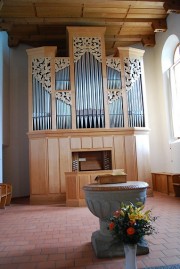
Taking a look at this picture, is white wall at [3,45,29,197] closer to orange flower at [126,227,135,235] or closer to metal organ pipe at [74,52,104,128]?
metal organ pipe at [74,52,104,128]

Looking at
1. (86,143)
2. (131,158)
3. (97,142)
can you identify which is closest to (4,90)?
(86,143)

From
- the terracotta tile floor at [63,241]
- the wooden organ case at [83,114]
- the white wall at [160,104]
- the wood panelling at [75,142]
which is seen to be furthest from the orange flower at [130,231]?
the white wall at [160,104]

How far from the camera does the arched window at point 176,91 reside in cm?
801

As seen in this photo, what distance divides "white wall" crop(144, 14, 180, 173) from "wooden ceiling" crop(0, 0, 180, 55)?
16.7 inches

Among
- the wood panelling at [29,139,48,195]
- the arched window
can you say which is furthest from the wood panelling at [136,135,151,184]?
the wood panelling at [29,139,48,195]

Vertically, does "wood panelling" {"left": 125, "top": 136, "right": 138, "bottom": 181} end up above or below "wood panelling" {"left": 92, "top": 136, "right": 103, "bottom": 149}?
below

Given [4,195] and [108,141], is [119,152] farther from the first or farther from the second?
[4,195]

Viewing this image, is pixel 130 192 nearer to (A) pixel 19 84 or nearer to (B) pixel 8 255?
(B) pixel 8 255

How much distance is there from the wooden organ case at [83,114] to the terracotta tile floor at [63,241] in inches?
72.3

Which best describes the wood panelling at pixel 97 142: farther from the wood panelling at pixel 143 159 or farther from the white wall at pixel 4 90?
the white wall at pixel 4 90

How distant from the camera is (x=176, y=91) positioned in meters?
8.14

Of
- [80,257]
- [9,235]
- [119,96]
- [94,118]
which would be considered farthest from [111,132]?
[80,257]

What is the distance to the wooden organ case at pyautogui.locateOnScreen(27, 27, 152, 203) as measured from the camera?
7.44 metres

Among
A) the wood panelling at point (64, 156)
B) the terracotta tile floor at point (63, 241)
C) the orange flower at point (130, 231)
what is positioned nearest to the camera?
the orange flower at point (130, 231)
